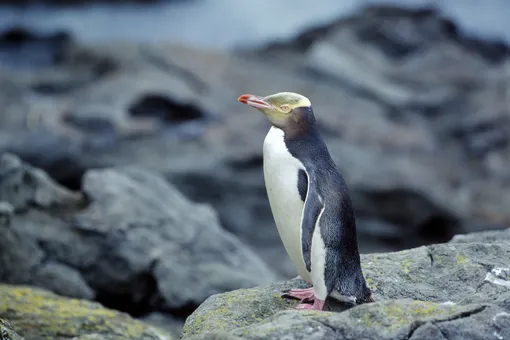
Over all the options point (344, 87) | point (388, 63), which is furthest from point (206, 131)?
point (388, 63)

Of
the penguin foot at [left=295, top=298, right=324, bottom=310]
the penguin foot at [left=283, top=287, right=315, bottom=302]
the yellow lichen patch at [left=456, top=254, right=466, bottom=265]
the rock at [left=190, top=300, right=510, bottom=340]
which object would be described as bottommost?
the penguin foot at [left=283, top=287, right=315, bottom=302]

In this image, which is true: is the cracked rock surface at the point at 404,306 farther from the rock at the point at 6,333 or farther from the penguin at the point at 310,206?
the rock at the point at 6,333

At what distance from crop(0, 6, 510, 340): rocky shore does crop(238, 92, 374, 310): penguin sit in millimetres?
135

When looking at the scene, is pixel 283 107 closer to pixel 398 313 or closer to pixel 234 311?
pixel 234 311

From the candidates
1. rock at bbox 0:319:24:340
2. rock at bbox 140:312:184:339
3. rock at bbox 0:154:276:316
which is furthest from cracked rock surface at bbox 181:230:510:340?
rock at bbox 0:154:276:316

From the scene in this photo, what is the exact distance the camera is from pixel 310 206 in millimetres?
3592

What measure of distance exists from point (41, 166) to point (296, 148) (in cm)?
550

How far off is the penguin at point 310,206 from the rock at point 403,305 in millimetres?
105

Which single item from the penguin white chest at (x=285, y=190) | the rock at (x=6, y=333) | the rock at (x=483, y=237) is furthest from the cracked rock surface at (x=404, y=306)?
the rock at (x=6, y=333)

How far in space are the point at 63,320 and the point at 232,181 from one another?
548 centimetres

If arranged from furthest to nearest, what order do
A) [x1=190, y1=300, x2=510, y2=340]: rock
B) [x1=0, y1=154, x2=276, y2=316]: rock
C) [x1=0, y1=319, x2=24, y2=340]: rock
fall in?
[x1=0, y1=154, x2=276, y2=316]: rock → [x1=0, y1=319, x2=24, y2=340]: rock → [x1=190, y1=300, x2=510, y2=340]: rock

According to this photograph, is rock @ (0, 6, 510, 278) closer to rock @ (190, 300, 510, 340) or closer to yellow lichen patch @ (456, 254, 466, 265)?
yellow lichen patch @ (456, 254, 466, 265)

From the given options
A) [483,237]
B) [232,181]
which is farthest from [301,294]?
[232,181]

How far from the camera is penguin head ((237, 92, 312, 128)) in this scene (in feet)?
12.6
